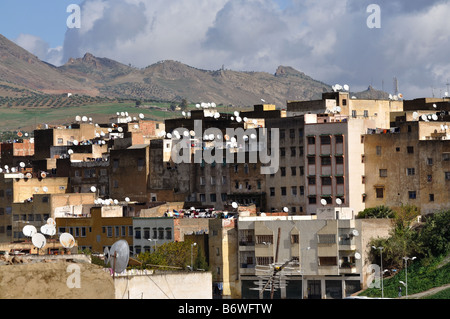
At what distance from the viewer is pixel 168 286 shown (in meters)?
45.5

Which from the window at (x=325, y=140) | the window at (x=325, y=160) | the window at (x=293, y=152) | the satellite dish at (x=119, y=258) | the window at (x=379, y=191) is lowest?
the satellite dish at (x=119, y=258)

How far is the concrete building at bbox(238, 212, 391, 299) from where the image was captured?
84.8 meters

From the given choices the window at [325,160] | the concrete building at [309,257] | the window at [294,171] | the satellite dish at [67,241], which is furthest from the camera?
the window at [294,171]

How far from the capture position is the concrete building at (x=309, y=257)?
84750 millimetres

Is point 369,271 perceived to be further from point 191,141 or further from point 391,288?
point 191,141

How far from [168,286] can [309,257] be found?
40831mm

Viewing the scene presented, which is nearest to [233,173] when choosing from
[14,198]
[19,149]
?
[14,198]

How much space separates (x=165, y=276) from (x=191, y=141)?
59.9m

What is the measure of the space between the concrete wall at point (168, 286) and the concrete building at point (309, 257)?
38317mm

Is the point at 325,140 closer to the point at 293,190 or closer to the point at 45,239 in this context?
the point at 293,190

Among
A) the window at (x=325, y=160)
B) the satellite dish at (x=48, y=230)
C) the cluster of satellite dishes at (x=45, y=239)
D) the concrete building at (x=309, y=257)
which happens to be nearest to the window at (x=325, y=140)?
the window at (x=325, y=160)

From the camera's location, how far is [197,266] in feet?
272

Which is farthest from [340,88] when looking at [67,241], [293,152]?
[67,241]

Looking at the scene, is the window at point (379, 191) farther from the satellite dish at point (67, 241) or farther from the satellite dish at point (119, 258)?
the satellite dish at point (119, 258)
